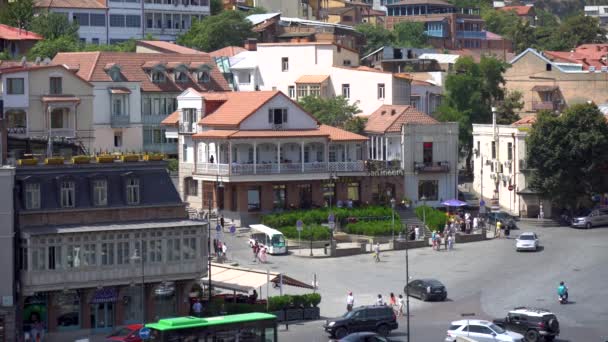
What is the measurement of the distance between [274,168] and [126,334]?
33275 mm

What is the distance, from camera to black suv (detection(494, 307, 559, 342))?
64.9m

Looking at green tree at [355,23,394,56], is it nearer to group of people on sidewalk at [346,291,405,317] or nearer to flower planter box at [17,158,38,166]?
group of people on sidewalk at [346,291,405,317]

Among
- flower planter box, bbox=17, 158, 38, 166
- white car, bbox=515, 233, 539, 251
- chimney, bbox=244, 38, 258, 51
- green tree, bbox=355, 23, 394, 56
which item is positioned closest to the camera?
flower planter box, bbox=17, 158, 38, 166

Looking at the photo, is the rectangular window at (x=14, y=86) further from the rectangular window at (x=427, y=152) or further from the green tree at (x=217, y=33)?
the green tree at (x=217, y=33)

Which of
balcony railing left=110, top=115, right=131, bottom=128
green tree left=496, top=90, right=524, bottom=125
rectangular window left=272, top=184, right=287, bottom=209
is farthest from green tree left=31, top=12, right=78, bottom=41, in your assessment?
rectangular window left=272, top=184, right=287, bottom=209

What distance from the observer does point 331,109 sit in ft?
365

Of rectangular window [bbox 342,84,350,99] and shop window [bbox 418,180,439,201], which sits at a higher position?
rectangular window [bbox 342,84,350,99]

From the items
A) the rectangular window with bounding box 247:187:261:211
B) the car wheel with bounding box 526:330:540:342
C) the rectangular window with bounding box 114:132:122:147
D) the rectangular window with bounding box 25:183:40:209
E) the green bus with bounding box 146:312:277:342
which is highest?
the rectangular window with bounding box 114:132:122:147

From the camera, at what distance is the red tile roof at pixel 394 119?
102m

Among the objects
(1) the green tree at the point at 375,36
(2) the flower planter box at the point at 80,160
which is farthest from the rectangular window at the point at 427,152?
(1) the green tree at the point at 375,36

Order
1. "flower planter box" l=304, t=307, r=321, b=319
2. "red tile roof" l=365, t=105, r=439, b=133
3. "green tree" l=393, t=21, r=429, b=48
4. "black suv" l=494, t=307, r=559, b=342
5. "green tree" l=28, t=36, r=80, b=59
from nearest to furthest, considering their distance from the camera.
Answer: "black suv" l=494, t=307, r=559, b=342 < "flower planter box" l=304, t=307, r=321, b=319 < "red tile roof" l=365, t=105, r=439, b=133 < "green tree" l=28, t=36, r=80, b=59 < "green tree" l=393, t=21, r=429, b=48

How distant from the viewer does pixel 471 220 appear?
9625cm

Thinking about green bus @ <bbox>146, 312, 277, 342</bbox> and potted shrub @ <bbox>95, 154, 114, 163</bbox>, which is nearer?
green bus @ <bbox>146, 312, 277, 342</bbox>

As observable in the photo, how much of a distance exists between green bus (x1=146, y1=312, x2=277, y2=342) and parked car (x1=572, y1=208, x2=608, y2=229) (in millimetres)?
41681
